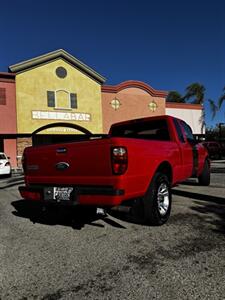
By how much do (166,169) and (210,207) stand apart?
5.53 feet

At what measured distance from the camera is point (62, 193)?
4.91m

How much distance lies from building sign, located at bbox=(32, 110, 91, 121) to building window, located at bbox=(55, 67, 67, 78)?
3321mm

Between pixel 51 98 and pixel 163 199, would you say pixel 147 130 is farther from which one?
pixel 51 98

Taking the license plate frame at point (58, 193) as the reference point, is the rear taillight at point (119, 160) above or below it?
above

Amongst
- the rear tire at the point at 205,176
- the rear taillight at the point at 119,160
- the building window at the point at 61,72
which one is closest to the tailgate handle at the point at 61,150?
the rear taillight at the point at 119,160

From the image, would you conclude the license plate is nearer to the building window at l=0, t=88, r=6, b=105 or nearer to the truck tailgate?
the truck tailgate

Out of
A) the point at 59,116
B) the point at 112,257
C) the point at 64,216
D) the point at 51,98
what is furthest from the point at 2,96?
the point at 112,257

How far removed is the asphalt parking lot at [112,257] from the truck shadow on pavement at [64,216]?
2cm

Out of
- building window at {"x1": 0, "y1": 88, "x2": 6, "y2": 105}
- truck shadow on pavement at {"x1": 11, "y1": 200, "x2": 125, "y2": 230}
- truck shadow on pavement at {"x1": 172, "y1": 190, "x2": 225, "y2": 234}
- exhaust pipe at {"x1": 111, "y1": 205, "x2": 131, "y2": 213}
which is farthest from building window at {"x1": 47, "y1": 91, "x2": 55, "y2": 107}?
exhaust pipe at {"x1": 111, "y1": 205, "x2": 131, "y2": 213}

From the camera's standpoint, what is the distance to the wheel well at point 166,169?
5.56m

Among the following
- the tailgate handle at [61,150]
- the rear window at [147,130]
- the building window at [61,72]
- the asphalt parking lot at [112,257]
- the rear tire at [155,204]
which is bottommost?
the asphalt parking lot at [112,257]

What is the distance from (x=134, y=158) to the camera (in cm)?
452

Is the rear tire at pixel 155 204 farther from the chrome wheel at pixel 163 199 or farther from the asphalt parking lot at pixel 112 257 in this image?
the asphalt parking lot at pixel 112 257

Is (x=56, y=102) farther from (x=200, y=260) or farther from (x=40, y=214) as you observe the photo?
(x=200, y=260)
